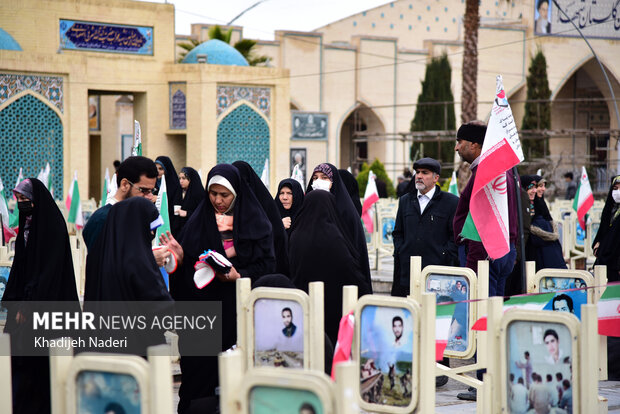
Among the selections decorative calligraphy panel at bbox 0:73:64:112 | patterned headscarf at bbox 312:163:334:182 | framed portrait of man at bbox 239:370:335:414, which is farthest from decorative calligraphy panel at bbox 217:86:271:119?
framed portrait of man at bbox 239:370:335:414

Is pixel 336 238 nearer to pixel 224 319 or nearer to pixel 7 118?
pixel 224 319

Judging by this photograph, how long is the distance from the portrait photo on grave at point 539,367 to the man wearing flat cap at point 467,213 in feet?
7.06

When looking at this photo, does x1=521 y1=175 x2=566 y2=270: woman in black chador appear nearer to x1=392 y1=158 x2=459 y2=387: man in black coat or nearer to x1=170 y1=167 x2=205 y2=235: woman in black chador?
x1=392 y1=158 x2=459 y2=387: man in black coat

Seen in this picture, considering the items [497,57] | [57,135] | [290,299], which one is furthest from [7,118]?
[497,57]

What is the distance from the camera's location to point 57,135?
54.5 ft

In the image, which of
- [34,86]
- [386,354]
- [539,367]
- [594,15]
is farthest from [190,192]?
[594,15]

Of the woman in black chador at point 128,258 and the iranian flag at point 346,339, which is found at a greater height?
the woman in black chador at point 128,258

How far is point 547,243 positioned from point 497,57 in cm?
2251

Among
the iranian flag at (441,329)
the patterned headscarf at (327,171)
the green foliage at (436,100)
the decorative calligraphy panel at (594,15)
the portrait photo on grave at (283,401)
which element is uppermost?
the decorative calligraphy panel at (594,15)

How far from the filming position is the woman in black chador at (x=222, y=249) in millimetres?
4199

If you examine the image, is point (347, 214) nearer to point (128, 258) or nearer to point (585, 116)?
point (128, 258)

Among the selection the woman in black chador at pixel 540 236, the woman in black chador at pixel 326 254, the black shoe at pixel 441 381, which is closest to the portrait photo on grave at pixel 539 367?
the woman in black chador at pixel 326 254

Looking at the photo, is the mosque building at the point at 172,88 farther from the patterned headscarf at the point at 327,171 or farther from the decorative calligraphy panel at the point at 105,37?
the patterned headscarf at the point at 327,171

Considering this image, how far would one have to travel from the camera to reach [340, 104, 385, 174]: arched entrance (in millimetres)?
28234
